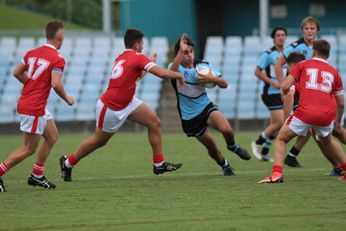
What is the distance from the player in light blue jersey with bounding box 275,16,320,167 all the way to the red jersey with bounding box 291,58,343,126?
6.92 ft

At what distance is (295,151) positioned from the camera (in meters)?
13.6

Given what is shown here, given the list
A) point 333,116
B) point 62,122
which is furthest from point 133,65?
point 62,122

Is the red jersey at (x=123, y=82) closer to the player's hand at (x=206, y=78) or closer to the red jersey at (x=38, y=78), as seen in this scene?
the player's hand at (x=206, y=78)

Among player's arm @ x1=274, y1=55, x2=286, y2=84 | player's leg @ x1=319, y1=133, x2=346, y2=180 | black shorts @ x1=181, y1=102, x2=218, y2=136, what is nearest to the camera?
player's leg @ x1=319, y1=133, x2=346, y2=180

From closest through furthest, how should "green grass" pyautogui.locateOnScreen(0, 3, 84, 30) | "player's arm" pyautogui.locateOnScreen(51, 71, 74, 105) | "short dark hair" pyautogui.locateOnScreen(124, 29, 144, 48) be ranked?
"player's arm" pyautogui.locateOnScreen(51, 71, 74, 105) → "short dark hair" pyautogui.locateOnScreen(124, 29, 144, 48) → "green grass" pyautogui.locateOnScreen(0, 3, 84, 30)

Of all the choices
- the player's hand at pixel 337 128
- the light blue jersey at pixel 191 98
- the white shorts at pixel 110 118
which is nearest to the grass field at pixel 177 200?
the player's hand at pixel 337 128

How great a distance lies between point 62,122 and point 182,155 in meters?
9.67

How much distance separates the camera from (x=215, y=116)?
12758mm

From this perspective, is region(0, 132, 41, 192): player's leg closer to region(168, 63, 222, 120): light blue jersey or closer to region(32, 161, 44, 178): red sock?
region(32, 161, 44, 178): red sock

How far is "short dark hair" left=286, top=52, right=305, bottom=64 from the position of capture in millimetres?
12866

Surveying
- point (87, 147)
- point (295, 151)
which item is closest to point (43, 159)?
point (87, 147)

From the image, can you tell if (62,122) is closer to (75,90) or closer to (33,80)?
(75,90)

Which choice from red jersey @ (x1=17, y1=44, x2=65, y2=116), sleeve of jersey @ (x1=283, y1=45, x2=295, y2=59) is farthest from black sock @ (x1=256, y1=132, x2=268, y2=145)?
red jersey @ (x1=17, y1=44, x2=65, y2=116)

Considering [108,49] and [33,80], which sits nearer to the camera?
[33,80]
